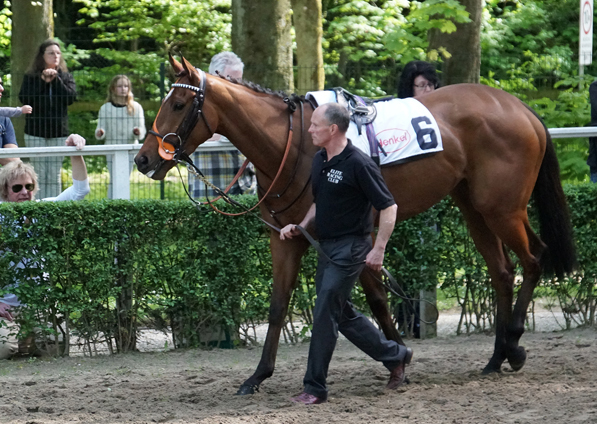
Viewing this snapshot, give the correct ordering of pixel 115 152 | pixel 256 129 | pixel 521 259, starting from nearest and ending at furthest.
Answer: pixel 256 129 < pixel 521 259 < pixel 115 152

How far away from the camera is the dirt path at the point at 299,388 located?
14.8ft

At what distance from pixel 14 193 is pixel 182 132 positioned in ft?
6.89

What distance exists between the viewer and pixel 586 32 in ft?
31.1

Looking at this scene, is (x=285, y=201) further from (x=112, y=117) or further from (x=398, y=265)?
(x=112, y=117)

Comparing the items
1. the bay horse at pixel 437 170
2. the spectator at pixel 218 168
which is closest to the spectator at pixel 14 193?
the spectator at pixel 218 168

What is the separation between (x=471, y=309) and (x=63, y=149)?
3505mm

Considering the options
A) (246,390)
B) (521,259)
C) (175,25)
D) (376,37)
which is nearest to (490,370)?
(521,259)

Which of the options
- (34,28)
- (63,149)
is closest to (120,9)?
(34,28)

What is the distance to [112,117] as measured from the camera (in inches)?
357

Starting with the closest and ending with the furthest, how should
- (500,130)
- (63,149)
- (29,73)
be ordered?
(500,130), (63,149), (29,73)

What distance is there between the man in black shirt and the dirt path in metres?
0.36

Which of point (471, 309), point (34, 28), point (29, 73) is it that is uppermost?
point (34, 28)

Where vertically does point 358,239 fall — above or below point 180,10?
below

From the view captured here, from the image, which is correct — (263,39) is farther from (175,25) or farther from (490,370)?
(175,25)
